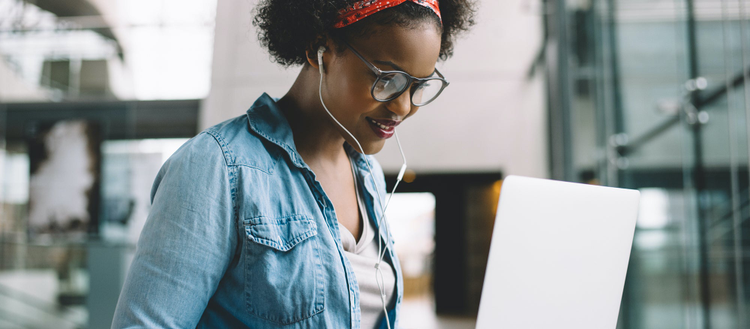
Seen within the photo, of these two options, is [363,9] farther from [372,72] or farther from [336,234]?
[336,234]

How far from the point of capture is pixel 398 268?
1.09 metres

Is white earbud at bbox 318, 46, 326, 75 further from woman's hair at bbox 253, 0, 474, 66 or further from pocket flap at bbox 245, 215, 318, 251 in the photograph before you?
pocket flap at bbox 245, 215, 318, 251

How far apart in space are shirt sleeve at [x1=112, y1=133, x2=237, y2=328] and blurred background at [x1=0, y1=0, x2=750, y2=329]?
A: 204cm

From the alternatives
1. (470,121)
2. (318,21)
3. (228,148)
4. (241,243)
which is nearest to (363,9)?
(318,21)

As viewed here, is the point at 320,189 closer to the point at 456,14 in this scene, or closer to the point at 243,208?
the point at 243,208

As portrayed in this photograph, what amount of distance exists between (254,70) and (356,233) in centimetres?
287

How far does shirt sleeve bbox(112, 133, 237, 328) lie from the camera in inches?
28.5

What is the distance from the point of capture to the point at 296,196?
0.89 meters

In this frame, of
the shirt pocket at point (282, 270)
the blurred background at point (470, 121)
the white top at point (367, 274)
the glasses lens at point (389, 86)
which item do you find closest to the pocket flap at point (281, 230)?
the shirt pocket at point (282, 270)

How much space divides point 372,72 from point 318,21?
5.3 inches

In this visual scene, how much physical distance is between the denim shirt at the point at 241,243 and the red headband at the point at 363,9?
21 cm

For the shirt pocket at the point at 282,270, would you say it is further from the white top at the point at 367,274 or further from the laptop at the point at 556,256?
the laptop at the point at 556,256

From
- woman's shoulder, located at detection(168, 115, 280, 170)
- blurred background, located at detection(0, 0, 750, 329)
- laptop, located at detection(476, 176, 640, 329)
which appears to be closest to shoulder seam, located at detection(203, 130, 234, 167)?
woman's shoulder, located at detection(168, 115, 280, 170)

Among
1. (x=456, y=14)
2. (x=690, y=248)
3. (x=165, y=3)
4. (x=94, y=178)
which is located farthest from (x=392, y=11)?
(x=94, y=178)
